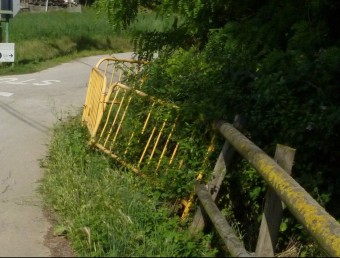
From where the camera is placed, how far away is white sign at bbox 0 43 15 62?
18.1 metres

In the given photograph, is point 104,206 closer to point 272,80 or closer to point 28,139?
point 272,80

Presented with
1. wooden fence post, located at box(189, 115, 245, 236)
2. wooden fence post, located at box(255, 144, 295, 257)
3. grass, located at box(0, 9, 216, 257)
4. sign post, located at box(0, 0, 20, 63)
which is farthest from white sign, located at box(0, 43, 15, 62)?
wooden fence post, located at box(255, 144, 295, 257)

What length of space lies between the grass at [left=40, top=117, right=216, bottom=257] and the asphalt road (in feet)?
0.62

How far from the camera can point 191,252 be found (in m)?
3.23

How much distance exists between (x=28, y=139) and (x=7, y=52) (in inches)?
386

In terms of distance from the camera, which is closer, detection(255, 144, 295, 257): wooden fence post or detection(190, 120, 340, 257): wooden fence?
detection(190, 120, 340, 257): wooden fence

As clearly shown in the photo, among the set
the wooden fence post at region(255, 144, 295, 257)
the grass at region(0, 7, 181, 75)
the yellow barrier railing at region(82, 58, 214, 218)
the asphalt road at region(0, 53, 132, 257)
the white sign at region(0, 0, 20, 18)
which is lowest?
the grass at region(0, 7, 181, 75)

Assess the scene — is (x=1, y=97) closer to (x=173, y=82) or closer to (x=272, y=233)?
(x=173, y=82)

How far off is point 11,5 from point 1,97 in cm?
692

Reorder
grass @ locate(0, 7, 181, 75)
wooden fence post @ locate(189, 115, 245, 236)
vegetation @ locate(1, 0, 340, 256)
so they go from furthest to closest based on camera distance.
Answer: grass @ locate(0, 7, 181, 75) → wooden fence post @ locate(189, 115, 245, 236) → vegetation @ locate(1, 0, 340, 256)

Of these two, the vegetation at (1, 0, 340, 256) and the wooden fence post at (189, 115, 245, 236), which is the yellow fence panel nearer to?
the vegetation at (1, 0, 340, 256)

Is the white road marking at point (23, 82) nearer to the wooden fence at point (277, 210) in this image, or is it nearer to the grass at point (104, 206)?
the grass at point (104, 206)

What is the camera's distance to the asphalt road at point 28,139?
427cm

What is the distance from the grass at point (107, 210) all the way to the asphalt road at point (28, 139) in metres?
0.19
